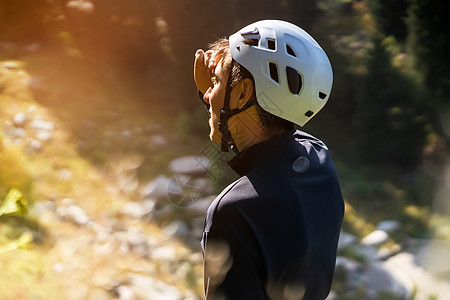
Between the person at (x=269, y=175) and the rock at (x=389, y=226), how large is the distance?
14.1 feet

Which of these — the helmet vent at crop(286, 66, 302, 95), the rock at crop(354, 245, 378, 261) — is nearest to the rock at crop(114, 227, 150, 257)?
the rock at crop(354, 245, 378, 261)

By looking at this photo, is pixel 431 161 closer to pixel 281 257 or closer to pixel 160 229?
pixel 160 229

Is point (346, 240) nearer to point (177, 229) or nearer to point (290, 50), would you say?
point (177, 229)

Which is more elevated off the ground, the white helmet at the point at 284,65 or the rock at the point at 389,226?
the white helmet at the point at 284,65

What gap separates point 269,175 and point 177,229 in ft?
12.5

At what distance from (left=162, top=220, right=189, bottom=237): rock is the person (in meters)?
3.28

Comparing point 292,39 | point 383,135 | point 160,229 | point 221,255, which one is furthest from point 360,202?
point 221,255

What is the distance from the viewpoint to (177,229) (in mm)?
5152

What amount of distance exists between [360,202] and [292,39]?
4.85 metres

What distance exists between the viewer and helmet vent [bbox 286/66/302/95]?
1.78 m

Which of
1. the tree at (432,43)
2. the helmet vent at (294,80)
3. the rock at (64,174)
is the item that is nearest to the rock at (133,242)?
the rock at (64,174)

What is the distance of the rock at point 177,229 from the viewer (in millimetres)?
5105

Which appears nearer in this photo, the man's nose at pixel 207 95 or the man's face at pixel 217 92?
the man's face at pixel 217 92

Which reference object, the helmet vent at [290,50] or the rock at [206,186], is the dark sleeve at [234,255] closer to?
the helmet vent at [290,50]
